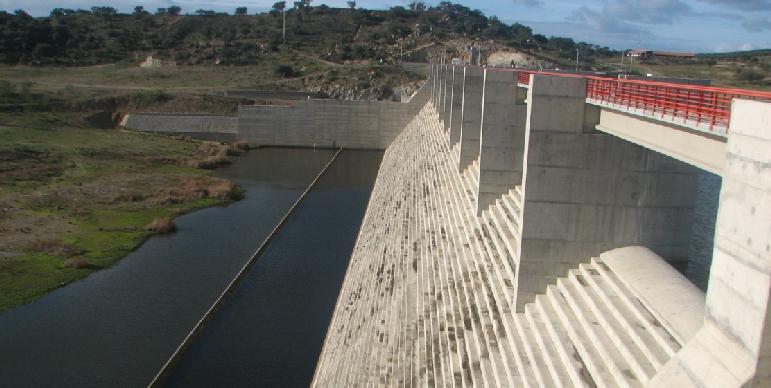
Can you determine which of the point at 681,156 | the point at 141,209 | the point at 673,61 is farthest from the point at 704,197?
the point at 673,61

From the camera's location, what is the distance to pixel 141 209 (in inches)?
1283

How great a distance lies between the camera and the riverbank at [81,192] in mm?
23969

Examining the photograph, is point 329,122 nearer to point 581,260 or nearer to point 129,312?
point 129,312

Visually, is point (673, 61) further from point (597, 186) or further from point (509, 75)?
point (597, 186)

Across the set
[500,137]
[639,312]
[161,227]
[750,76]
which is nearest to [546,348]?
[639,312]

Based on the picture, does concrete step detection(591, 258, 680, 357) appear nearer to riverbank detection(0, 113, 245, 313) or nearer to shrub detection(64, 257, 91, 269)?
riverbank detection(0, 113, 245, 313)

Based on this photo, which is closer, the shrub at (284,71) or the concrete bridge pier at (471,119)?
the concrete bridge pier at (471,119)

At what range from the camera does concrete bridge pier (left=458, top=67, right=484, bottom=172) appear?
22.0 meters

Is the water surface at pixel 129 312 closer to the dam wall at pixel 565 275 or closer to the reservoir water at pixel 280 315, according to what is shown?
the reservoir water at pixel 280 315

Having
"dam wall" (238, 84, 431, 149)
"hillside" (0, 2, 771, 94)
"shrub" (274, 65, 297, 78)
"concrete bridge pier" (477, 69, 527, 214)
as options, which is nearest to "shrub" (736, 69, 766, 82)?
"hillside" (0, 2, 771, 94)

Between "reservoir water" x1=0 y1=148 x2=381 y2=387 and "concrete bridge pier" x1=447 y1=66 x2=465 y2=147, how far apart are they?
627 centimetres

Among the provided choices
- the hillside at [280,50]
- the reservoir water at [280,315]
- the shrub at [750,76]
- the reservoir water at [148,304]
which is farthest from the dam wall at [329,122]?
the reservoir water at [280,315]

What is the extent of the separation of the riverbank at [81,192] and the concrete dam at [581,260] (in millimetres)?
10971

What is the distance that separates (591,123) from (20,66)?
88.0 metres
